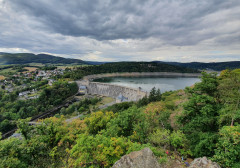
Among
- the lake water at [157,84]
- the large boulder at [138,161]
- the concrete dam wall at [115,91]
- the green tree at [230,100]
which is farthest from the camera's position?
the lake water at [157,84]

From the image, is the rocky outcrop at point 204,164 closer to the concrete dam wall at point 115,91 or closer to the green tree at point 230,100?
the green tree at point 230,100

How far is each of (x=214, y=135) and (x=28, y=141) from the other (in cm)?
1659

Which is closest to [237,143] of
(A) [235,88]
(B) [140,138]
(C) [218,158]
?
(C) [218,158]

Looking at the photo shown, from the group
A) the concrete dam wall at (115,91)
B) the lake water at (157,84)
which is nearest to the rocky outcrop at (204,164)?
the concrete dam wall at (115,91)

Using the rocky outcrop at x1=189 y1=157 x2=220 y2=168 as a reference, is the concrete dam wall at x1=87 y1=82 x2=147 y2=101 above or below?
below

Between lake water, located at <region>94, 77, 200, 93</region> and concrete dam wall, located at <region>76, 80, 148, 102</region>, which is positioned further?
lake water, located at <region>94, 77, 200, 93</region>

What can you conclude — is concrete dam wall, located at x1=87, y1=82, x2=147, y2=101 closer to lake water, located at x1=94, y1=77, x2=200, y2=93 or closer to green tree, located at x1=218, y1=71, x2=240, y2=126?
lake water, located at x1=94, y1=77, x2=200, y2=93

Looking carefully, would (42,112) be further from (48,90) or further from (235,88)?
(235,88)

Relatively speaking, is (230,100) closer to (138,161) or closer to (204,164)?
(204,164)

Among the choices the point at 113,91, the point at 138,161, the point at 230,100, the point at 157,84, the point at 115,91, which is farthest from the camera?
the point at 157,84

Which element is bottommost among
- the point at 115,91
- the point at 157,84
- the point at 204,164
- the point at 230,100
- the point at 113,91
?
the point at 113,91

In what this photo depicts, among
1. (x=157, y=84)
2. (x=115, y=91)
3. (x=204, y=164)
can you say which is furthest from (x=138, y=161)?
(x=157, y=84)

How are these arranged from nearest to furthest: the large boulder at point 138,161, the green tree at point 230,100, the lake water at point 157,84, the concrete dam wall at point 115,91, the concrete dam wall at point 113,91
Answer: the large boulder at point 138,161 → the green tree at point 230,100 → the concrete dam wall at point 115,91 → the concrete dam wall at point 113,91 → the lake water at point 157,84

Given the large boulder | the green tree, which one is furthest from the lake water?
the large boulder
